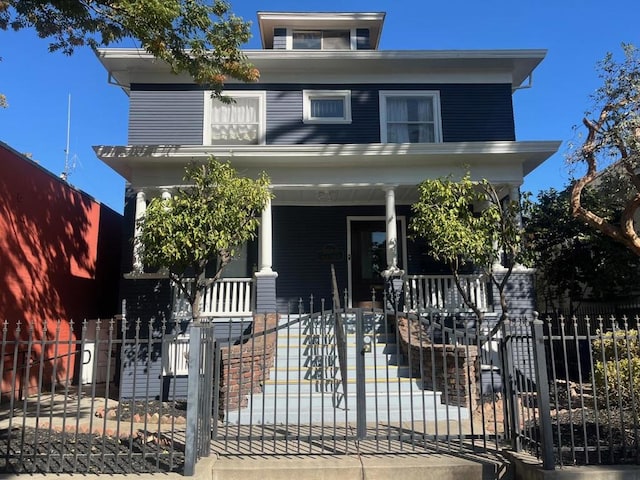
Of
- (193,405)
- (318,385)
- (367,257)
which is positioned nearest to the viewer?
(193,405)

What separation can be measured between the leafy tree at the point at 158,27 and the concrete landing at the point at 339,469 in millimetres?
6102

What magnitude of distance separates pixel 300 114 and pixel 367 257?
3.71 m

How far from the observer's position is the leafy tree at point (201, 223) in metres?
8.27

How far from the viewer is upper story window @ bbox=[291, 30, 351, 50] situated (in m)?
13.4

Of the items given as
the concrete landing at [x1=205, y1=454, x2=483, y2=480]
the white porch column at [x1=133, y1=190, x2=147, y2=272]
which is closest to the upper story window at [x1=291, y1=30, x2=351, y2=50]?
the white porch column at [x1=133, y1=190, x2=147, y2=272]

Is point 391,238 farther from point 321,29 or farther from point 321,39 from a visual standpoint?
point 321,29

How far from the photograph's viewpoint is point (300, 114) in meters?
11.9

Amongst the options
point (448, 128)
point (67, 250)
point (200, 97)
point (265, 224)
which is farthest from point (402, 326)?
point (67, 250)

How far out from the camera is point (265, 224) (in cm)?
1028

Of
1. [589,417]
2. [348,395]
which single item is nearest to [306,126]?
[348,395]

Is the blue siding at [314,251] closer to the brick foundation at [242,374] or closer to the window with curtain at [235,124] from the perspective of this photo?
the window with curtain at [235,124]

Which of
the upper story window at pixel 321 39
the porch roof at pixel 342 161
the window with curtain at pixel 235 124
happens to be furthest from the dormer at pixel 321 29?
the porch roof at pixel 342 161

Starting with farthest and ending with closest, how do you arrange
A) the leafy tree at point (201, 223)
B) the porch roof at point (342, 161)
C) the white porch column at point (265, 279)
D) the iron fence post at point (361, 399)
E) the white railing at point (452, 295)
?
the porch roof at point (342, 161) < the white railing at point (452, 295) < the white porch column at point (265, 279) < the leafy tree at point (201, 223) < the iron fence post at point (361, 399)

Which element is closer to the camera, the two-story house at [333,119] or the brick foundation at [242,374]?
the brick foundation at [242,374]
